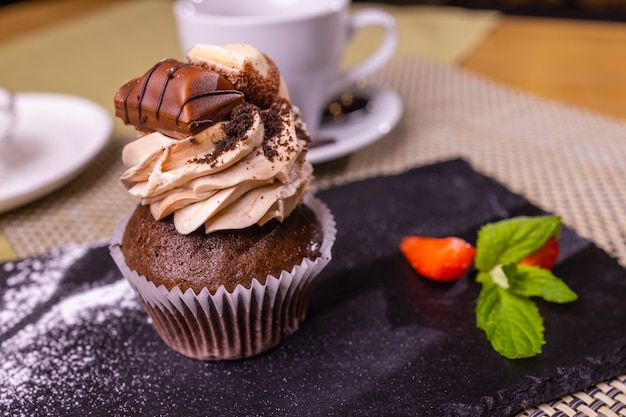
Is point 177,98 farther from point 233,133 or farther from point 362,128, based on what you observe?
point 362,128

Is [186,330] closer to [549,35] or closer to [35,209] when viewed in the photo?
[35,209]

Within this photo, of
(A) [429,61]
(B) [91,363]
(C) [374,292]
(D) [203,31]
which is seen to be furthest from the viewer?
(A) [429,61]

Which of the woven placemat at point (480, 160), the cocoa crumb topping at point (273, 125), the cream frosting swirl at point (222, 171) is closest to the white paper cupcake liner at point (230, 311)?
the cream frosting swirl at point (222, 171)

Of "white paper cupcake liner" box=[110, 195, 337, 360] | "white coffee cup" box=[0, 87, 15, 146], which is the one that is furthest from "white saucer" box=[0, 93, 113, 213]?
"white paper cupcake liner" box=[110, 195, 337, 360]

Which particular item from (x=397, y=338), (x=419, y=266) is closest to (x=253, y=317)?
(x=397, y=338)

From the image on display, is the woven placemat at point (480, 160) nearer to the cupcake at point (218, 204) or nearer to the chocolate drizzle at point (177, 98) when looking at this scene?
the cupcake at point (218, 204)

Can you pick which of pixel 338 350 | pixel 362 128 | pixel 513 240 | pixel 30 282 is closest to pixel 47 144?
pixel 30 282
